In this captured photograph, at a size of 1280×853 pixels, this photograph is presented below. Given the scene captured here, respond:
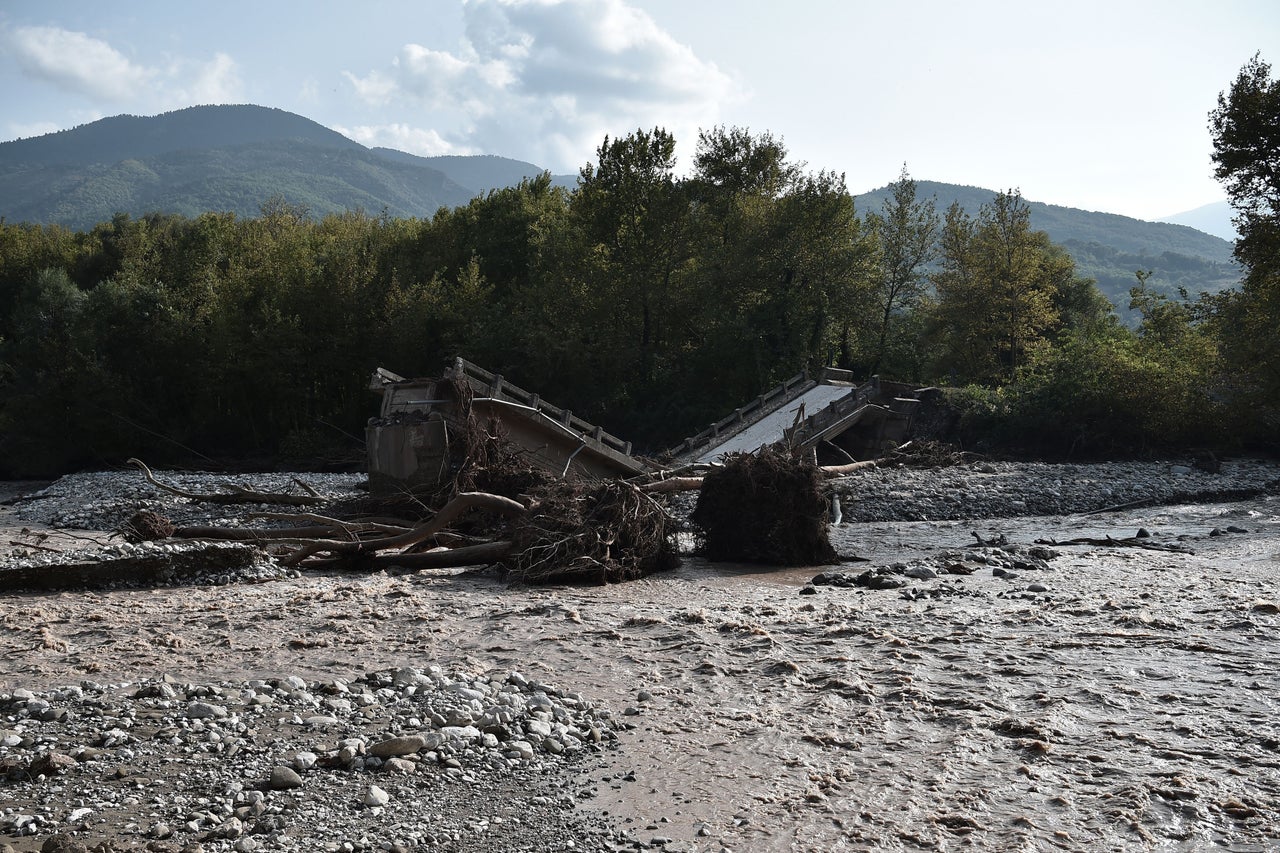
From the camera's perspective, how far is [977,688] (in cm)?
905

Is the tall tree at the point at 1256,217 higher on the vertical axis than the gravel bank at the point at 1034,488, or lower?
higher

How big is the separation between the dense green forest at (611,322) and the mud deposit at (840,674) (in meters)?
24.9

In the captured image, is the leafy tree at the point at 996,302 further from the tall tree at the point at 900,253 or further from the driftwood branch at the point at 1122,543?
the driftwood branch at the point at 1122,543

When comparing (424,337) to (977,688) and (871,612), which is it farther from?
(977,688)

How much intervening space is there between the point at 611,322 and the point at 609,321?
4.3 inches

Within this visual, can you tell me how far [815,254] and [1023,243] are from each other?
409 inches

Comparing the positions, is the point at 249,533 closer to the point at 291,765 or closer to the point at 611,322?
the point at 291,765

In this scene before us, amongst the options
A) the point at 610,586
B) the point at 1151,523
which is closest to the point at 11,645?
the point at 610,586

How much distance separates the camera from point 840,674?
9.62m

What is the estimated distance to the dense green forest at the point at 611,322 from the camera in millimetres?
44531

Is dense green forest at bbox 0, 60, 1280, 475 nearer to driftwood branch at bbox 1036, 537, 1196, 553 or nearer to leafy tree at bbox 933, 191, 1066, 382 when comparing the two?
leafy tree at bbox 933, 191, 1066, 382

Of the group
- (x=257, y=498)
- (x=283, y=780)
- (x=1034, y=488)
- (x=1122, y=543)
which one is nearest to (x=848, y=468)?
(x=1034, y=488)

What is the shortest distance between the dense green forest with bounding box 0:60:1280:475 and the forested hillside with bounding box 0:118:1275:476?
113 mm

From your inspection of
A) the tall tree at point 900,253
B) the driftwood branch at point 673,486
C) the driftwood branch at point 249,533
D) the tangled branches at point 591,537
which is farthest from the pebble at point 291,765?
the tall tree at point 900,253
